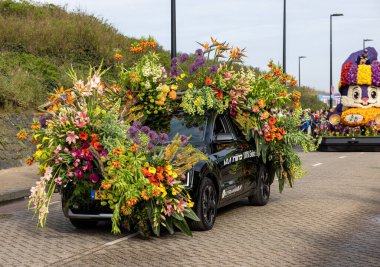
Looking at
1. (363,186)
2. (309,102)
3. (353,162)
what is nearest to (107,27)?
(353,162)

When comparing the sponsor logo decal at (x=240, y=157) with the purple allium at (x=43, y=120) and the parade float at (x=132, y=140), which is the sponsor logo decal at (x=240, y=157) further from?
the purple allium at (x=43, y=120)

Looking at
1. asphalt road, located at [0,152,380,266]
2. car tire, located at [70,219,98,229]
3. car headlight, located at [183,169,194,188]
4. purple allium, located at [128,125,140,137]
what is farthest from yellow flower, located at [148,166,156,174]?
car tire, located at [70,219,98,229]

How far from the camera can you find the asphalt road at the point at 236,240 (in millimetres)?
7953

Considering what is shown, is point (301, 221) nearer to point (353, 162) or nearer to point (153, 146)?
point (153, 146)

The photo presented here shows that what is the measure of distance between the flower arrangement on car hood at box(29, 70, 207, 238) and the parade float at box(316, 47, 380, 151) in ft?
78.3

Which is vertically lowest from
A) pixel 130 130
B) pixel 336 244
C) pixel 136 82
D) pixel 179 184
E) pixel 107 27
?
pixel 336 244

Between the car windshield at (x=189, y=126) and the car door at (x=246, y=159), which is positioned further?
the car door at (x=246, y=159)

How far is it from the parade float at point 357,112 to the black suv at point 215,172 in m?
20.5

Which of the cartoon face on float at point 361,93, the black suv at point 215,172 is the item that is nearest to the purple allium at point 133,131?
the black suv at point 215,172

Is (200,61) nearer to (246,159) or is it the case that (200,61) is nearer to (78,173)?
(246,159)

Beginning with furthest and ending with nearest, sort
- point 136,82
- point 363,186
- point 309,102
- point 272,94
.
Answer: point 309,102 < point 363,186 < point 272,94 < point 136,82

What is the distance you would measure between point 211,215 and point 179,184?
106 cm

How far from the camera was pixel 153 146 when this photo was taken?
9008 millimetres

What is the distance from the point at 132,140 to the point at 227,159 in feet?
6.91
